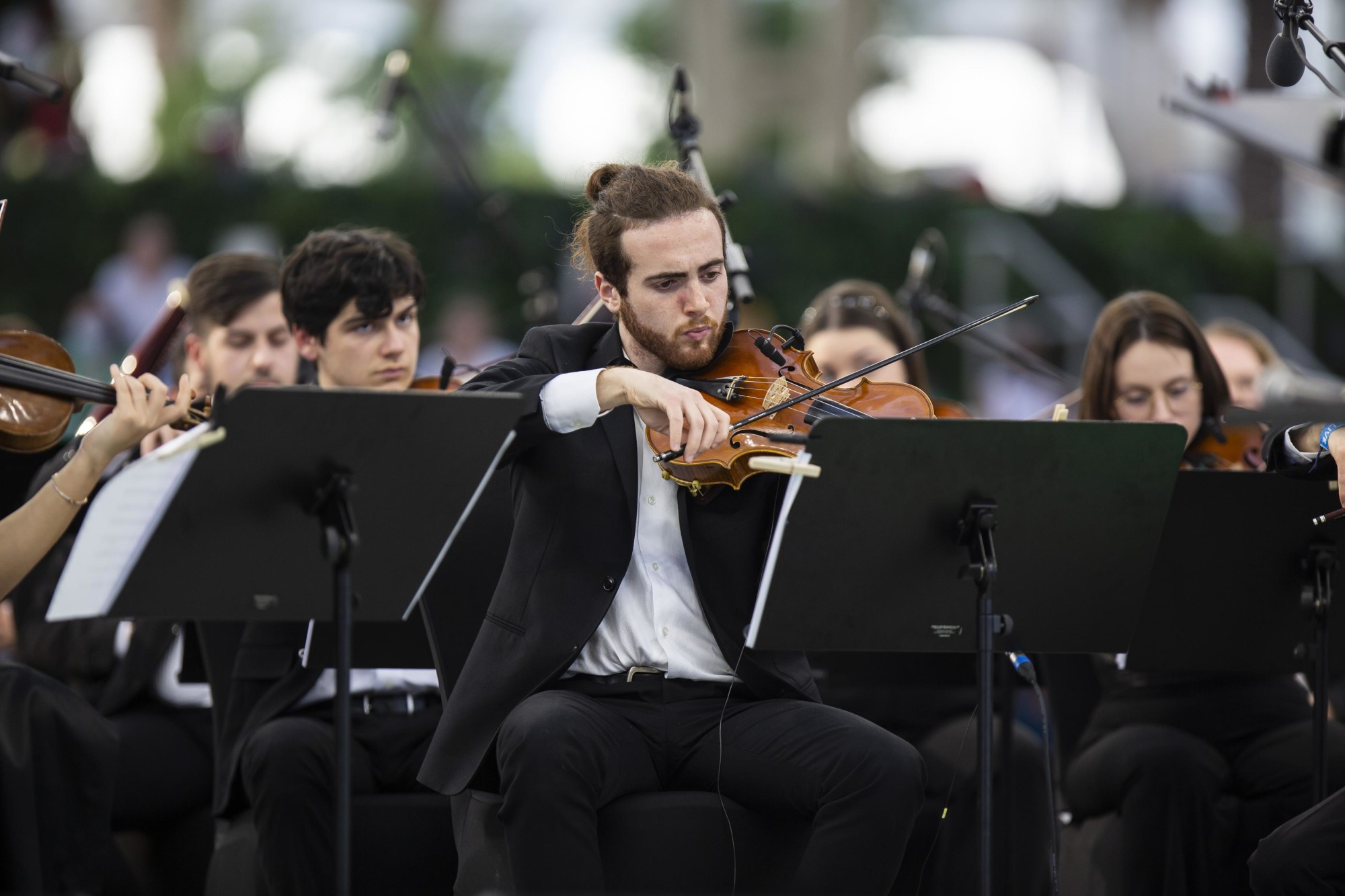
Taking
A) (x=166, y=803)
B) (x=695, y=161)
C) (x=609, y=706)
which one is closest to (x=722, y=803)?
(x=609, y=706)

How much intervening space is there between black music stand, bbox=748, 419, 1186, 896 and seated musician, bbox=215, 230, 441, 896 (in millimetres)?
1135

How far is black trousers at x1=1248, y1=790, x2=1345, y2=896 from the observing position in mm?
2666

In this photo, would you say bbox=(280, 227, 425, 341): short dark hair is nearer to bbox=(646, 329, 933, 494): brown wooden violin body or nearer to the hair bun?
the hair bun

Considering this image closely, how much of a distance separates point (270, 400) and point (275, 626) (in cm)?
119

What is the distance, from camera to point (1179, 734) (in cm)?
336

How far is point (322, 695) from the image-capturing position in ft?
11.3

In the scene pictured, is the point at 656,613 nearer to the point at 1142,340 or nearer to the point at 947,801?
the point at 947,801

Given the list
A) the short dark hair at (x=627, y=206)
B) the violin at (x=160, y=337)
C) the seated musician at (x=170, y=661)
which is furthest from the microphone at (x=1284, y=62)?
the violin at (x=160, y=337)

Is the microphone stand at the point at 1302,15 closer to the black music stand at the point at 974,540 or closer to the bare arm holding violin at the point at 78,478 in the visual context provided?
the black music stand at the point at 974,540

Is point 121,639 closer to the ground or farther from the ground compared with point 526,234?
closer to the ground


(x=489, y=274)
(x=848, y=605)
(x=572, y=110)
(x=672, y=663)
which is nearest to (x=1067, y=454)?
(x=848, y=605)

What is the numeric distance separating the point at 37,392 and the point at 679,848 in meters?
1.49

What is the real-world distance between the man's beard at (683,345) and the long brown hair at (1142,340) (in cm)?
129

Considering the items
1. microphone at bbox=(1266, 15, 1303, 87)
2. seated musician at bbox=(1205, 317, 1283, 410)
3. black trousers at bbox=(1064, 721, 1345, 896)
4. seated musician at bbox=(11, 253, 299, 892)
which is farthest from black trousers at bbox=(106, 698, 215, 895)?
seated musician at bbox=(1205, 317, 1283, 410)
